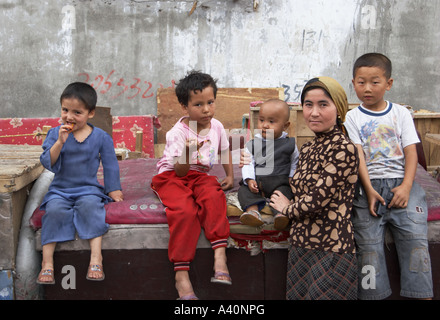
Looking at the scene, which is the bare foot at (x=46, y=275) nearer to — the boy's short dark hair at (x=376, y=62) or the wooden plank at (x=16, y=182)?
the wooden plank at (x=16, y=182)

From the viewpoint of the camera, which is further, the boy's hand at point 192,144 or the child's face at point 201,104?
the child's face at point 201,104

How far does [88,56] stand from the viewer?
768cm

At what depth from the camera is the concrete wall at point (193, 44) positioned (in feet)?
24.9

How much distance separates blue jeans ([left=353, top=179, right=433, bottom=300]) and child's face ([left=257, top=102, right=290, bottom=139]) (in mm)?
586

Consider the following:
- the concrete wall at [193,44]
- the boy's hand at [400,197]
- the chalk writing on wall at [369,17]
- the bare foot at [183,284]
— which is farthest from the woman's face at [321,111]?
the chalk writing on wall at [369,17]

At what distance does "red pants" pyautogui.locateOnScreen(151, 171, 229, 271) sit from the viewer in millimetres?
2328

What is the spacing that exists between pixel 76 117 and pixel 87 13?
5867 millimetres

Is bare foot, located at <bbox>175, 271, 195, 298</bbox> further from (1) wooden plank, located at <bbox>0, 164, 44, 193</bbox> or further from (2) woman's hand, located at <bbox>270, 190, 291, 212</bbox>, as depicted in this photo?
(1) wooden plank, located at <bbox>0, 164, 44, 193</bbox>

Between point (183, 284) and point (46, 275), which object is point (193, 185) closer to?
point (183, 284)

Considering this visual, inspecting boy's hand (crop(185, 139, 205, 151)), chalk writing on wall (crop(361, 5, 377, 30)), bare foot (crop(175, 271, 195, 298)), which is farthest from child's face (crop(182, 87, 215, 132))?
chalk writing on wall (crop(361, 5, 377, 30))

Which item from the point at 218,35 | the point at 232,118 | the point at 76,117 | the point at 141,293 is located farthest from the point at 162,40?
the point at 141,293

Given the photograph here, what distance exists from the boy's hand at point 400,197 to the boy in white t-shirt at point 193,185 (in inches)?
37.5

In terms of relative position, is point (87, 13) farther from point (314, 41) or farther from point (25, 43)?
point (314, 41)

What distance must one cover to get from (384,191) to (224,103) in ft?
17.6
